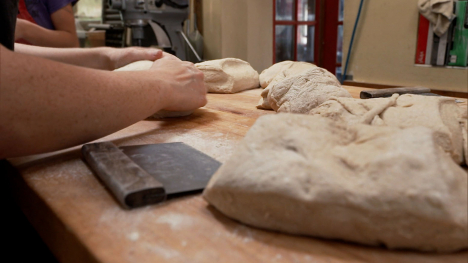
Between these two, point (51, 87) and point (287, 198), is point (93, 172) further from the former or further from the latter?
point (287, 198)

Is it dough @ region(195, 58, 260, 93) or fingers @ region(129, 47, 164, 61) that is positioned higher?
fingers @ region(129, 47, 164, 61)

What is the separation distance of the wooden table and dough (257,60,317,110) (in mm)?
802

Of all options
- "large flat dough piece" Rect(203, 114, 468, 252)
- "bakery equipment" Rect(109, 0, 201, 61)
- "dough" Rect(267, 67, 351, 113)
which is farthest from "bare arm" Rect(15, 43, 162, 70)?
"large flat dough piece" Rect(203, 114, 468, 252)

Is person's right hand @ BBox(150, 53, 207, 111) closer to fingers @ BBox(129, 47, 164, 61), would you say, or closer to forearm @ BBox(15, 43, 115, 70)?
fingers @ BBox(129, 47, 164, 61)

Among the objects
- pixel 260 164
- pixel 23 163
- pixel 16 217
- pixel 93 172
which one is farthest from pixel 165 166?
pixel 16 217

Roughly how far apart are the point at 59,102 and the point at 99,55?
3.44 feet

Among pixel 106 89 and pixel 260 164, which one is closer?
pixel 260 164

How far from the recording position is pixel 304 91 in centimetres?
126

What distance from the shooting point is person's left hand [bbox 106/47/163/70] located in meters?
1.71

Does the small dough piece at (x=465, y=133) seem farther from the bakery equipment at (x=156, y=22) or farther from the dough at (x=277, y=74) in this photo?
the bakery equipment at (x=156, y=22)

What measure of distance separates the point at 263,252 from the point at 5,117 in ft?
1.91

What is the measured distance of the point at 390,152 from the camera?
558 millimetres

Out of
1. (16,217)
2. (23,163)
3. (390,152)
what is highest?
(390,152)

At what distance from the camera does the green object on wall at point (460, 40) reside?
2443 mm
